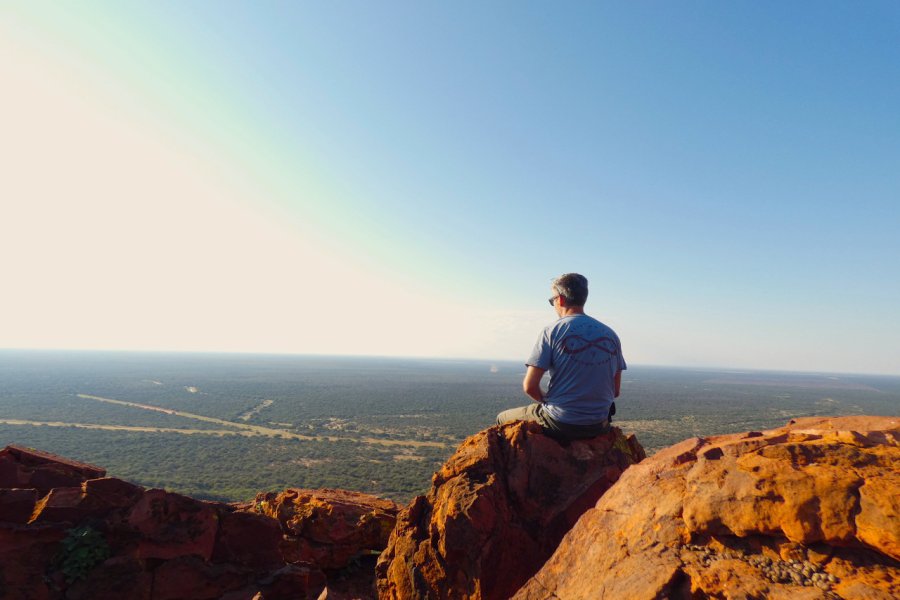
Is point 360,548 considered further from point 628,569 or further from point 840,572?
point 840,572

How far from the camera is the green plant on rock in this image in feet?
17.7

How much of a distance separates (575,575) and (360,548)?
569 centimetres

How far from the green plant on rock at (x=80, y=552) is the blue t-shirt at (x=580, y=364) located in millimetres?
6056

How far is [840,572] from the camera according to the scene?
8.70ft

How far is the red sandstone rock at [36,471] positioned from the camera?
21.0 ft

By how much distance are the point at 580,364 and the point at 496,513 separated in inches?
80.6

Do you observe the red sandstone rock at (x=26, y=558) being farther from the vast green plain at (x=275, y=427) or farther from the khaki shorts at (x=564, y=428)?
the vast green plain at (x=275, y=427)

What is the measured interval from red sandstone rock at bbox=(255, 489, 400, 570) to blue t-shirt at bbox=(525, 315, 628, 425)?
4.79 m

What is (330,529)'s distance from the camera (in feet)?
26.5

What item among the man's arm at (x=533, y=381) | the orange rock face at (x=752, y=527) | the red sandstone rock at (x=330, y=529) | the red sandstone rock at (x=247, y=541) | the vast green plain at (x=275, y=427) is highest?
the man's arm at (x=533, y=381)

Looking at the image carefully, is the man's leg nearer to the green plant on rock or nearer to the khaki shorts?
the khaki shorts

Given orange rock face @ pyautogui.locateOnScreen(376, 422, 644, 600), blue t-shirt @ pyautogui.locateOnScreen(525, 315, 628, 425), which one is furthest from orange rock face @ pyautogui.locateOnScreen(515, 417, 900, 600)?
blue t-shirt @ pyautogui.locateOnScreen(525, 315, 628, 425)

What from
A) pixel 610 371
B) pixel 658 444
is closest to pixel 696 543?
pixel 610 371

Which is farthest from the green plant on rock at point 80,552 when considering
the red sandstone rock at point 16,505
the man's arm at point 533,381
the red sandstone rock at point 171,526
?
Answer: the man's arm at point 533,381
